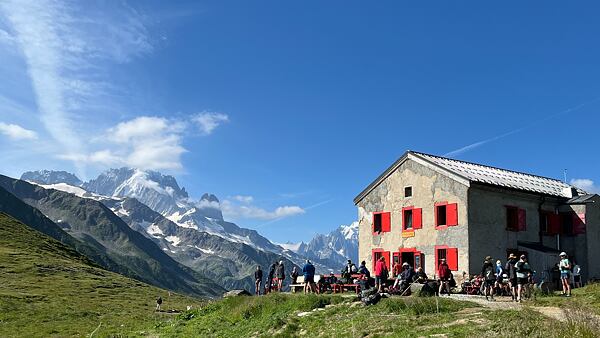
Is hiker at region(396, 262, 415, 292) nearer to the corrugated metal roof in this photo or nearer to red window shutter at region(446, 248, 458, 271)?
red window shutter at region(446, 248, 458, 271)

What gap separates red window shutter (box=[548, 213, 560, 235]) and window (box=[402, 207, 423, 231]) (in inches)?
371

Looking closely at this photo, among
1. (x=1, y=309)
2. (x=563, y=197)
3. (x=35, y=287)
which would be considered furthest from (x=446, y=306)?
(x=35, y=287)

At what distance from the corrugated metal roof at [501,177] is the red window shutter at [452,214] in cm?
198

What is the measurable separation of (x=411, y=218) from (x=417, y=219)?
37.7 inches

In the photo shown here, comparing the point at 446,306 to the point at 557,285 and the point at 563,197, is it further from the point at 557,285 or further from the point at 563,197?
the point at 563,197

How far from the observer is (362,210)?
131 feet

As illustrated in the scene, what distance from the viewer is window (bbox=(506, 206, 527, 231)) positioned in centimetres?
3453

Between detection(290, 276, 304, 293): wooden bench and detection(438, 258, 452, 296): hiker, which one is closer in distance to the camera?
detection(438, 258, 452, 296): hiker

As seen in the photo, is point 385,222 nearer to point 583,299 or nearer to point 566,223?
point 566,223

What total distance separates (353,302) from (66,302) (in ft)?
133

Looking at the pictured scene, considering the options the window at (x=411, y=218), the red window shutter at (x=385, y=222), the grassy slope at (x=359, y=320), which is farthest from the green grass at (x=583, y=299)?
the red window shutter at (x=385, y=222)

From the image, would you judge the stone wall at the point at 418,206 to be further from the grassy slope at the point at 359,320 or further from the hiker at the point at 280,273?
the grassy slope at the point at 359,320

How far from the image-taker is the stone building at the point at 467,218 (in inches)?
1281

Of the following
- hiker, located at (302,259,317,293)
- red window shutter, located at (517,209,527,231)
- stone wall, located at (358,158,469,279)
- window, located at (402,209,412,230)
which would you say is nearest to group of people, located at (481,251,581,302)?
stone wall, located at (358,158,469,279)
